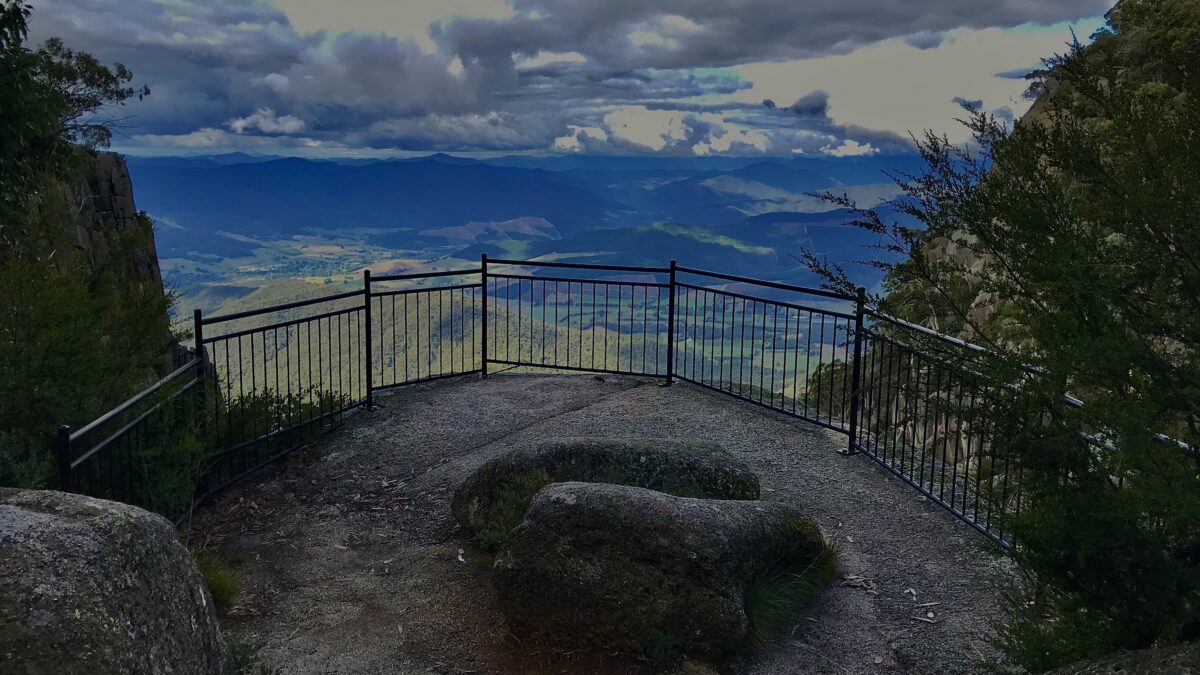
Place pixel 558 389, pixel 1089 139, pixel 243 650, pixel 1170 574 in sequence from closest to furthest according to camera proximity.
Result: pixel 1170 574 < pixel 1089 139 < pixel 243 650 < pixel 558 389

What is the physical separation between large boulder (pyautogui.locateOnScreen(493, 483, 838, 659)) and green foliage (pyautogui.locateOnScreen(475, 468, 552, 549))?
888 mm

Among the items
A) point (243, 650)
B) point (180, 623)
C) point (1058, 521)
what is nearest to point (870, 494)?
point (1058, 521)

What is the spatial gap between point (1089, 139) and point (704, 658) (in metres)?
3.03

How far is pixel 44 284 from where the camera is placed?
18.2ft

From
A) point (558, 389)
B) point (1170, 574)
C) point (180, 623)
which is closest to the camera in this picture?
point (1170, 574)

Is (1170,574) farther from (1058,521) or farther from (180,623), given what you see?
(180,623)

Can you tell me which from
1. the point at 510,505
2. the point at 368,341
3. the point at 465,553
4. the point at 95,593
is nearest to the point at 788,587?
the point at 510,505

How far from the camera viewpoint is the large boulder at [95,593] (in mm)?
2295

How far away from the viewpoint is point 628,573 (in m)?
4.35

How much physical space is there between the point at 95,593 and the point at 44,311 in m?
3.58

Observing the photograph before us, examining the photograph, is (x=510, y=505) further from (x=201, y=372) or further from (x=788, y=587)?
(x=201, y=372)

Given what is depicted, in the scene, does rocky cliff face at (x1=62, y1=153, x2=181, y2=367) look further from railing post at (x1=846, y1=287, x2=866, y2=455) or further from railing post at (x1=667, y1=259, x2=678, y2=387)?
railing post at (x1=846, y1=287, x2=866, y2=455)

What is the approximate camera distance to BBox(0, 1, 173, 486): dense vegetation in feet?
16.5

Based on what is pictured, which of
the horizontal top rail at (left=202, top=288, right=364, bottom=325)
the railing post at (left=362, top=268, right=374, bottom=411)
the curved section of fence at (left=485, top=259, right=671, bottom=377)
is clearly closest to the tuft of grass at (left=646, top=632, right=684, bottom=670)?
the curved section of fence at (left=485, top=259, right=671, bottom=377)
